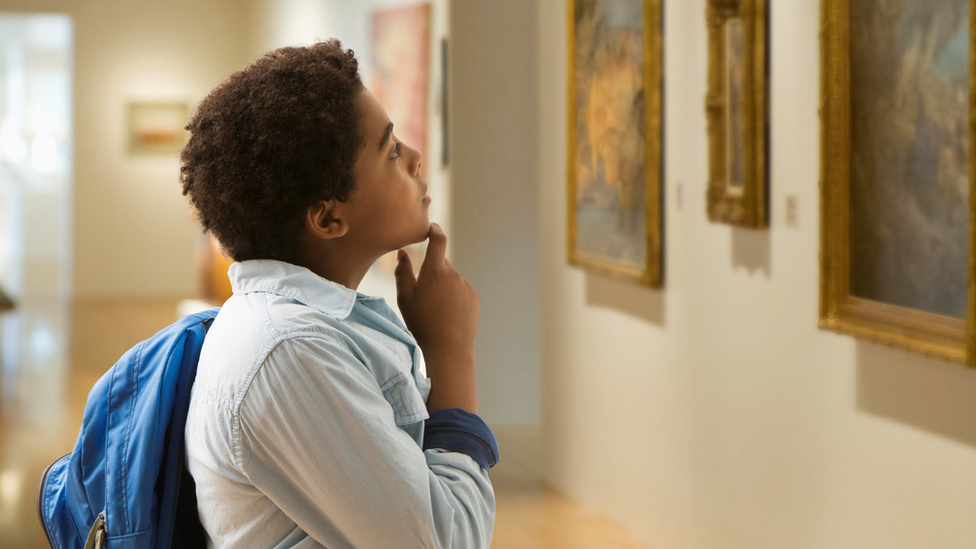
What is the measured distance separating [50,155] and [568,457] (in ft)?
50.0

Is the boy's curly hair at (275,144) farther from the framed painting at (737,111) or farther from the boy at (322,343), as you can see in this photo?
the framed painting at (737,111)

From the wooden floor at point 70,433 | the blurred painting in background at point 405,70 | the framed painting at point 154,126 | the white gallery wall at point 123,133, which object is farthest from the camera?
the framed painting at point 154,126

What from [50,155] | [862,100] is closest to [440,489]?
[862,100]

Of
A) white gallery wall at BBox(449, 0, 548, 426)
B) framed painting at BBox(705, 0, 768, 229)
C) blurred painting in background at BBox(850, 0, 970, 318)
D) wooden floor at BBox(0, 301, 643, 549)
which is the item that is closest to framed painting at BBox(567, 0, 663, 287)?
framed painting at BBox(705, 0, 768, 229)

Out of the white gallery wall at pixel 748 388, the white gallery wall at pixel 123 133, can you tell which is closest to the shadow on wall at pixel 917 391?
the white gallery wall at pixel 748 388

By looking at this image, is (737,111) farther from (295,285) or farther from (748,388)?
(295,285)

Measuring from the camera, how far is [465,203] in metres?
8.20

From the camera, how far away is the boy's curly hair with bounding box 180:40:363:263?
4.32ft

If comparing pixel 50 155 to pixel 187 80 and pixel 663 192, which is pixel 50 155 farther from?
pixel 663 192

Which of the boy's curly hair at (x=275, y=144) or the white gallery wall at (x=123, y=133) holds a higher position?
the white gallery wall at (x=123, y=133)

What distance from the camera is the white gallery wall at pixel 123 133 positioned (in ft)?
53.3

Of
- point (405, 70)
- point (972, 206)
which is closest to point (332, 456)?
point (972, 206)

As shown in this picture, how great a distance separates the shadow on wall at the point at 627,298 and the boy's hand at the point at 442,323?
12.2ft

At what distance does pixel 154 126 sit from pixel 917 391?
14.9 metres
